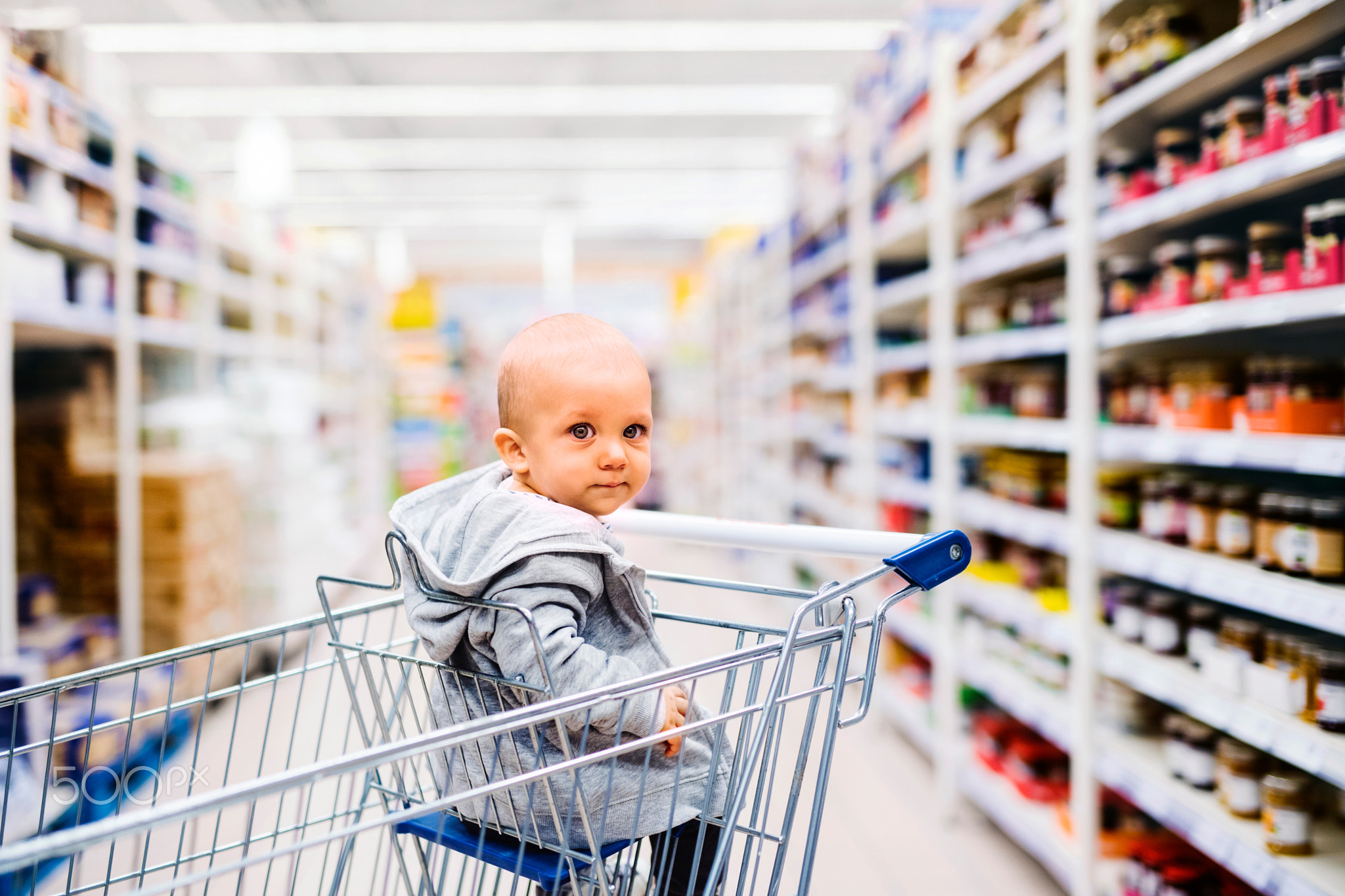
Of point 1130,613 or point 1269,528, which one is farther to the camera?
point 1130,613

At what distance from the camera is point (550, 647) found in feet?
3.42

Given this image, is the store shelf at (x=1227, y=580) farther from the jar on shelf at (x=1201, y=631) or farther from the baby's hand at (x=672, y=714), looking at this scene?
the baby's hand at (x=672, y=714)

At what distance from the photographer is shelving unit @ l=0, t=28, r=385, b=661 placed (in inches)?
112

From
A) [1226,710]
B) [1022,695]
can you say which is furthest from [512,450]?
[1022,695]

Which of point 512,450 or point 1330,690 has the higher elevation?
point 512,450

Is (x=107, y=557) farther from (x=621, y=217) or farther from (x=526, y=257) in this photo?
(x=526, y=257)

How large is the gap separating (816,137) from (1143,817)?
13.8 ft

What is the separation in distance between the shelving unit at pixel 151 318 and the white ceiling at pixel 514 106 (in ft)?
1.95

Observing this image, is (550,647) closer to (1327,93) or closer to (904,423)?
(1327,93)

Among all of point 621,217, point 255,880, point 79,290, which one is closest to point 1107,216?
point 255,880

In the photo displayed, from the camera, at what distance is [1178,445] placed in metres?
1.97

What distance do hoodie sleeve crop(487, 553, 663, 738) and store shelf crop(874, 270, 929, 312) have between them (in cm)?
256

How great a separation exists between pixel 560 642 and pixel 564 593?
0.06 metres

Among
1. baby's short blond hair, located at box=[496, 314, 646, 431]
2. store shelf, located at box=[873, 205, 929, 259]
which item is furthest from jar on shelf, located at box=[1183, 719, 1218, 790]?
store shelf, located at box=[873, 205, 929, 259]
